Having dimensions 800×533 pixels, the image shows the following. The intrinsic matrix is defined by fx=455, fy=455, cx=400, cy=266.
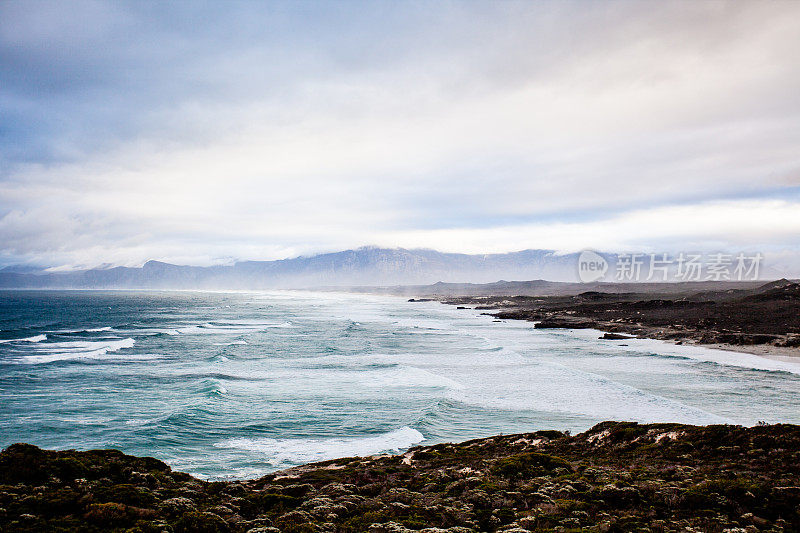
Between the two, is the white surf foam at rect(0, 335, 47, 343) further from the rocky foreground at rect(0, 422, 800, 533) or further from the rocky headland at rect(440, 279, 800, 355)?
the rocky headland at rect(440, 279, 800, 355)

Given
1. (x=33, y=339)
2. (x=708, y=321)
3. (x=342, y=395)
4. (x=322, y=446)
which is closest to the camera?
(x=322, y=446)

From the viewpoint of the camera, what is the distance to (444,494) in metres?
12.1

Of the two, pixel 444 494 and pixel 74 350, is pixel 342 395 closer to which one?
pixel 444 494

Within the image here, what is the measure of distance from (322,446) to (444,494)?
1094cm

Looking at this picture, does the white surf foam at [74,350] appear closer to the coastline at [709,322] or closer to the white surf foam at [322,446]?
the white surf foam at [322,446]

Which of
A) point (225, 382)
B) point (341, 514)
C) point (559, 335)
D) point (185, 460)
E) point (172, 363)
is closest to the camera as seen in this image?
point (341, 514)

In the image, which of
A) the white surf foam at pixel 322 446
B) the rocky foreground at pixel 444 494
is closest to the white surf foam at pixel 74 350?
the white surf foam at pixel 322 446

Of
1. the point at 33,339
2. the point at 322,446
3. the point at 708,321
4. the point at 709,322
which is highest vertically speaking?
the point at 708,321

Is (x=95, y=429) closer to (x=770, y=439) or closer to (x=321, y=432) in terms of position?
(x=321, y=432)

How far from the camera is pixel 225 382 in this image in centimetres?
3553

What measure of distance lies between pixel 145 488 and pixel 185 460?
968cm

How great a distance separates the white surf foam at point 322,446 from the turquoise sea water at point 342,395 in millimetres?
93

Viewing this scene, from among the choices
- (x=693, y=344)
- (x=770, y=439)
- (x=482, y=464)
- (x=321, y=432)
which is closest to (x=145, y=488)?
(x=482, y=464)

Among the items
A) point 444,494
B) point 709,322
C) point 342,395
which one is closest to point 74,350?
point 342,395
